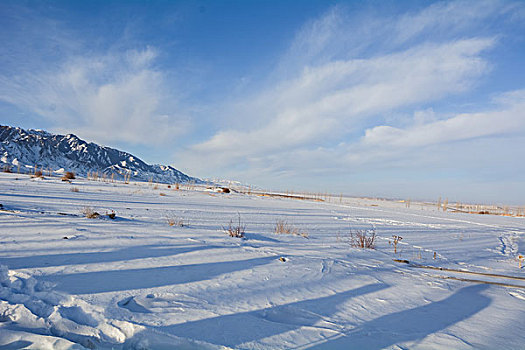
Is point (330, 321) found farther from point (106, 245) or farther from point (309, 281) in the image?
point (106, 245)

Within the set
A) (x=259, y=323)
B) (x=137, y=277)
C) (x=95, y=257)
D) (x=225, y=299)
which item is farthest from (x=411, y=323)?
(x=95, y=257)

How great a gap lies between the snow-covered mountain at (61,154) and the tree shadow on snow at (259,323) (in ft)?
342

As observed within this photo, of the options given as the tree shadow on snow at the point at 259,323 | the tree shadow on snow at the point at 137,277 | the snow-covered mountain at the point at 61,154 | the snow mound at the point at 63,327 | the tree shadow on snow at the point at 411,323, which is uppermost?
the snow-covered mountain at the point at 61,154

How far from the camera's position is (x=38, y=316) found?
2076mm

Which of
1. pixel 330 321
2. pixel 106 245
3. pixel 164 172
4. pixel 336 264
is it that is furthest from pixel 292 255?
pixel 164 172

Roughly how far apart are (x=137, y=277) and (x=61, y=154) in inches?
5457

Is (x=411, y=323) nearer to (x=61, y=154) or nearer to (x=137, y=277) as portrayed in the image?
(x=137, y=277)

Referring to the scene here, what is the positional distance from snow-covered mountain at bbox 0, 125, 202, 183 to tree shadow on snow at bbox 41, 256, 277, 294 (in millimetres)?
102709

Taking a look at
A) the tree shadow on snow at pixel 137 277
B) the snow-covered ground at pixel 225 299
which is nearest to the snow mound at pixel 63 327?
the snow-covered ground at pixel 225 299

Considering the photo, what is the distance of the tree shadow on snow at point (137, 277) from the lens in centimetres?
257

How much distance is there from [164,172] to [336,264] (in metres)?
168

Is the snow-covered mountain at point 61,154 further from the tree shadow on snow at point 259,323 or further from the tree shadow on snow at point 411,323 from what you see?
the tree shadow on snow at point 411,323

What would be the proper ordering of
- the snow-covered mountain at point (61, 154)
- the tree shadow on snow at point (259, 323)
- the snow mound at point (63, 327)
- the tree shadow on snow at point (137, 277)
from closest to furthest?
1. the snow mound at point (63, 327)
2. the tree shadow on snow at point (259, 323)
3. the tree shadow on snow at point (137, 277)
4. the snow-covered mountain at point (61, 154)

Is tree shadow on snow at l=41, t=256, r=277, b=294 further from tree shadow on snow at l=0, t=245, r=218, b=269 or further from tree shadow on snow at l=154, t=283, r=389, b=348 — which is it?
tree shadow on snow at l=154, t=283, r=389, b=348
